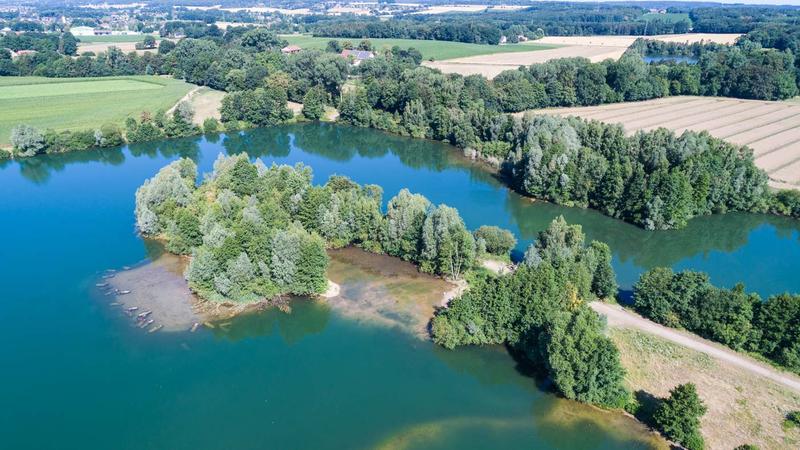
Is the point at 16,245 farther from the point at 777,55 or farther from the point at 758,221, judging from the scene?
the point at 777,55

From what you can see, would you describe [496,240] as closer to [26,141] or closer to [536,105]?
[536,105]

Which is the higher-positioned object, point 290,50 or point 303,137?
point 290,50

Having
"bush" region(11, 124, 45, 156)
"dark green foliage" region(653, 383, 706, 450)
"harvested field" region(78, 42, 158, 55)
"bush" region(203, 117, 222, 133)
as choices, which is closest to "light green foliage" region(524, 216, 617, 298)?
"dark green foliage" region(653, 383, 706, 450)

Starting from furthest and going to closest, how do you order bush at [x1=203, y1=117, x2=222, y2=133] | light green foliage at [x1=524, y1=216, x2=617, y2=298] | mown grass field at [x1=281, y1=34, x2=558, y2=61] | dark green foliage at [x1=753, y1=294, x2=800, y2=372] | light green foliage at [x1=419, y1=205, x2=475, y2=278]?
1. mown grass field at [x1=281, y1=34, x2=558, y2=61]
2. bush at [x1=203, y1=117, x2=222, y2=133]
3. light green foliage at [x1=419, y1=205, x2=475, y2=278]
4. light green foliage at [x1=524, y1=216, x2=617, y2=298]
5. dark green foliage at [x1=753, y1=294, x2=800, y2=372]

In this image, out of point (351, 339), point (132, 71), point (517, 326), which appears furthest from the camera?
point (132, 71)

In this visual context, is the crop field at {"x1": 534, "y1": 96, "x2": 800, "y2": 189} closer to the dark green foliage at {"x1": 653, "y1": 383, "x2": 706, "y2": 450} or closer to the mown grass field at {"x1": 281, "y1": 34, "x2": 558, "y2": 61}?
the dark green foliage at {"x1": 653, "y1": 383, "x2": 706, "y2": 450}

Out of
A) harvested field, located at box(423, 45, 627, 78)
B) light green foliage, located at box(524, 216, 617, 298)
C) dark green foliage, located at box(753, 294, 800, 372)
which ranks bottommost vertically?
dark green foliage, located at box(753, 294, 800, 372)

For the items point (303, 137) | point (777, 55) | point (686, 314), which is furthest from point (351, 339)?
point (777, 55)
